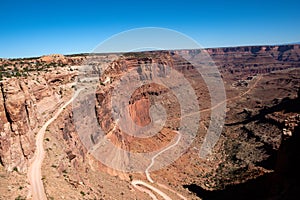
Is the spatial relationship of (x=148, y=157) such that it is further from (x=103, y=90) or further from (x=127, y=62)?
(x=127, y=62)

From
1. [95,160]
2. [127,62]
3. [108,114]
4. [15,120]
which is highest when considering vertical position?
[127,62]

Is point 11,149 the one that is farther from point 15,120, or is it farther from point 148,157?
point 148,157

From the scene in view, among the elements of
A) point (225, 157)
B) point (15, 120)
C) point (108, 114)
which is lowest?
point (225, 157)

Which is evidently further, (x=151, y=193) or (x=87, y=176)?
(x=151, y=193)

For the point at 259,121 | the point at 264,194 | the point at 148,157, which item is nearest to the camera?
the point at 264,194

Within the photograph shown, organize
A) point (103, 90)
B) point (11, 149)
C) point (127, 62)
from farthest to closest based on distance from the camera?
1. point (127, 62)
2. point (103, 90)
3. point (11, 149)

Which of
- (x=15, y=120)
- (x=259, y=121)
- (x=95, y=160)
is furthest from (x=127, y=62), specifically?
(x=15, y=120)

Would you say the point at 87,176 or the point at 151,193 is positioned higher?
the point at 87,176

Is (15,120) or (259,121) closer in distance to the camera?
(15,120)

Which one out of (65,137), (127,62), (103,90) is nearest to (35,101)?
(65,137)
